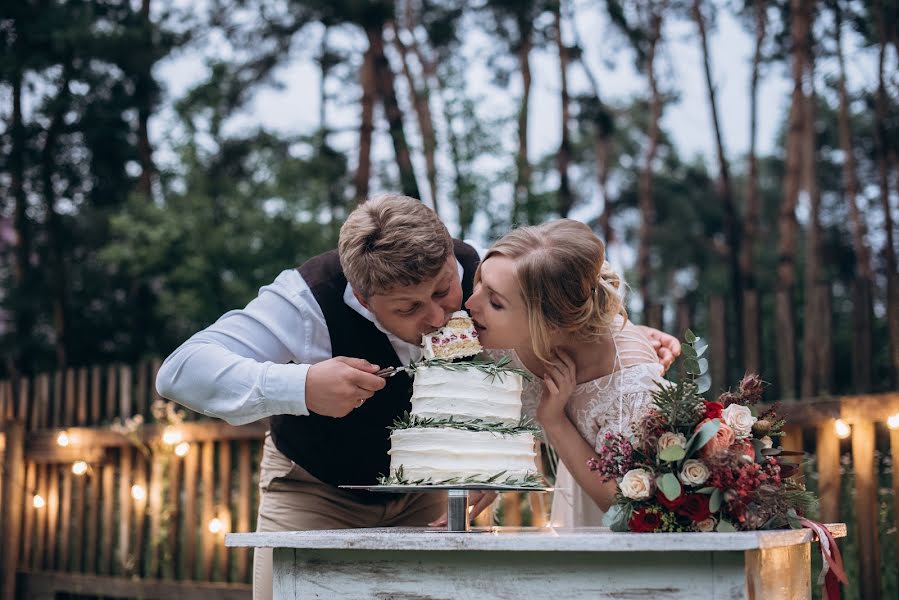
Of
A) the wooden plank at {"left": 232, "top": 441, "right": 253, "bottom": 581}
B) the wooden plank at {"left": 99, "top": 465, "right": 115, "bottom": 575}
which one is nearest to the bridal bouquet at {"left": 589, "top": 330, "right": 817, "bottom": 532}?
the wooden plank at {"left": 232, "top": 441, "right": 253, "bottom": 581}

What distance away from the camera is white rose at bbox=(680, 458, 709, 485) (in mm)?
2143

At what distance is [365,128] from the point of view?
11.3 metres

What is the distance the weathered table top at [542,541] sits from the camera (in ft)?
6.24

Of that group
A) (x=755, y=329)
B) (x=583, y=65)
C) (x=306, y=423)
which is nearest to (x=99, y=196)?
(x=583, y=65)

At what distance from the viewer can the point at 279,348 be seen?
307 centimetres

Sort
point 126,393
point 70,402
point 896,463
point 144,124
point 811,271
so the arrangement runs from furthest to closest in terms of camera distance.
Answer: point 144,124
point 811,271
point 70,402
point 126,393
point 896,463

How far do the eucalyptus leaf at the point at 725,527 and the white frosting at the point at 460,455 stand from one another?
0.49 meters

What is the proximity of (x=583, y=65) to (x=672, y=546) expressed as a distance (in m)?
11.6

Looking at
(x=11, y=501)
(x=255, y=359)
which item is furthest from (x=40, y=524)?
(x=255, y=359)

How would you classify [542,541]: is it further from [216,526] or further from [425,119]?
[425,119]

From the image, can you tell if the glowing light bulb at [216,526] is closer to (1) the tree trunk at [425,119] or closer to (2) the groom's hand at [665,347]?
(2) the groom's hand at [665,347]

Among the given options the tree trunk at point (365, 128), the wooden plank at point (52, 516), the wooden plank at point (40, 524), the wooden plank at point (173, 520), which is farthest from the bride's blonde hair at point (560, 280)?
the tree trunk at point (365, 128)

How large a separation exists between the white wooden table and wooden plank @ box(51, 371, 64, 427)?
20.3 feet

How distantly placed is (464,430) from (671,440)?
1.60 feet
